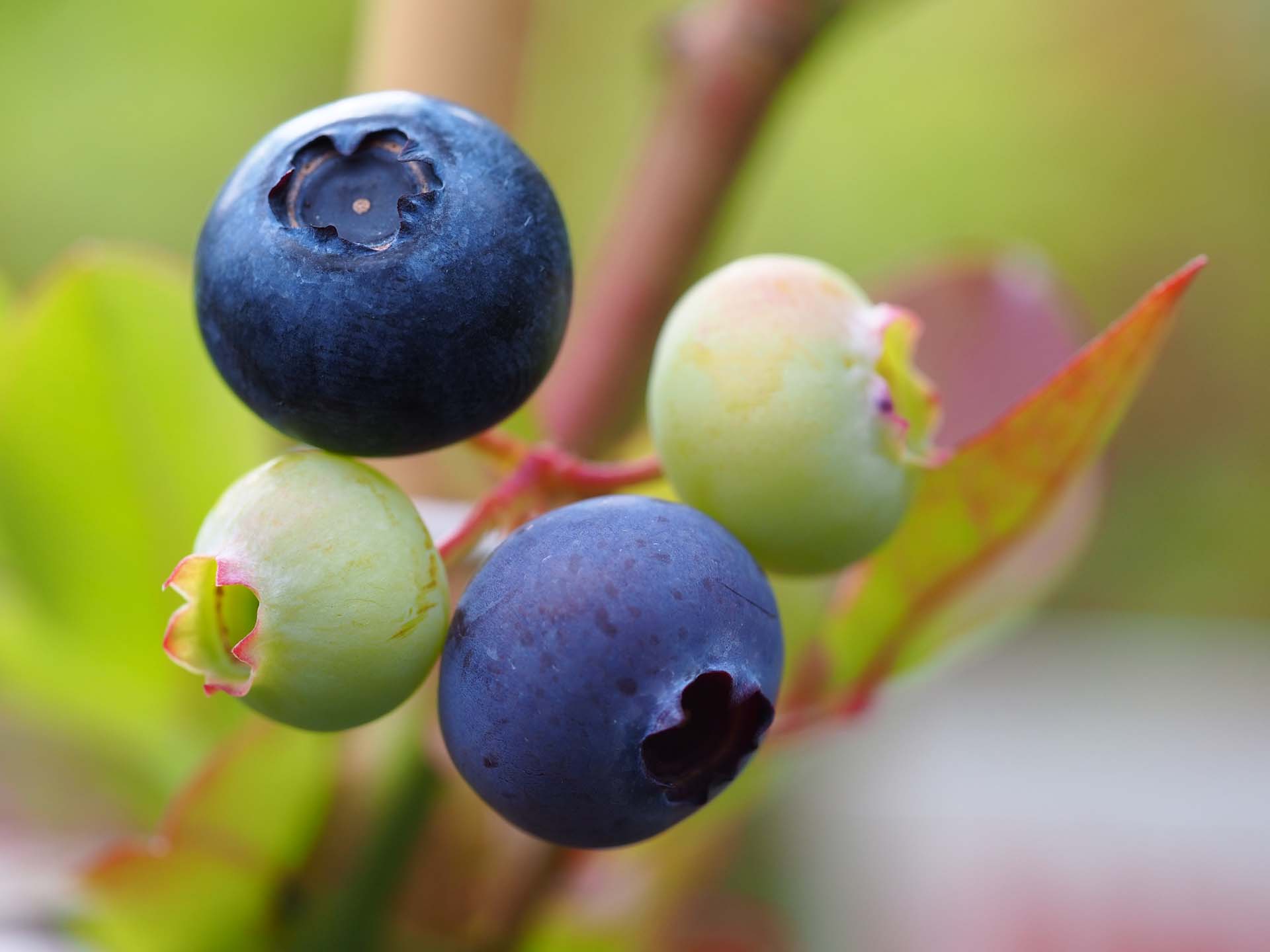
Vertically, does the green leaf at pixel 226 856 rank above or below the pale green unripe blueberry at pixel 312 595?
below

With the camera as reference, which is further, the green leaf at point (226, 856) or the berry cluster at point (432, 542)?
the green leaf at point (226, 856)

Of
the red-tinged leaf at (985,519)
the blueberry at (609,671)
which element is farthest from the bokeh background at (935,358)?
the blueberry at (609,671)

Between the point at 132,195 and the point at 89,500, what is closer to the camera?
the point at 89,500

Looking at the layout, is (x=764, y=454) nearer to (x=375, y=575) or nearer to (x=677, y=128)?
(x=375, y=575)

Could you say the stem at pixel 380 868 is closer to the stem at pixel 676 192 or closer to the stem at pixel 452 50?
the stem at pixel 676 192

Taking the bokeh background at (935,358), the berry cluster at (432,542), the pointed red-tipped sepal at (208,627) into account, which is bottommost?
the bokeh background at (935,358)

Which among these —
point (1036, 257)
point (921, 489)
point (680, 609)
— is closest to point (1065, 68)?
point (1036, 257)
